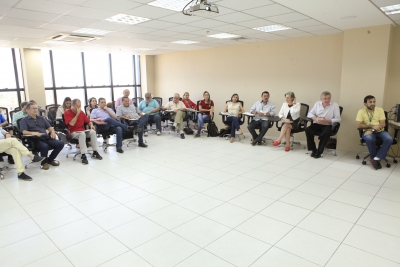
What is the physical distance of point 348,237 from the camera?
2.59 meters

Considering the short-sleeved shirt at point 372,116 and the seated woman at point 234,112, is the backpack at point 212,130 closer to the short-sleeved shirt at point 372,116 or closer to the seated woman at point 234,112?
the seated woman at point 234,112

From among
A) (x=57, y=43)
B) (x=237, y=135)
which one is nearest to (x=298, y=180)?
(x=237, y=135)

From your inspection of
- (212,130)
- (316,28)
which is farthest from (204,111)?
(316,28)

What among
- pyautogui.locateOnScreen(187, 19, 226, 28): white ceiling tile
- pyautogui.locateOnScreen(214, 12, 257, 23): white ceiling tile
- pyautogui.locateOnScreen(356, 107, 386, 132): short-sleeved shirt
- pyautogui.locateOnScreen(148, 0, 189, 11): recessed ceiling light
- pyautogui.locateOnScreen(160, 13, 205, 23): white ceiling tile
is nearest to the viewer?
pyautogui.locateOnScreen(148, 0, 189, 11): recessed ceiling light

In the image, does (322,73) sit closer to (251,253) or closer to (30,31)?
(251,253)

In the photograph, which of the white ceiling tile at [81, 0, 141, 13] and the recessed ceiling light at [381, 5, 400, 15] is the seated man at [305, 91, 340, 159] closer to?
the recessed ceiling light at [381, 5, 400, 15]

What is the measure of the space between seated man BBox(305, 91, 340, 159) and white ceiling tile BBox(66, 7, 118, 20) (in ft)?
13.7

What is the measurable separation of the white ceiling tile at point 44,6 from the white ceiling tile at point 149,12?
87 centimetres

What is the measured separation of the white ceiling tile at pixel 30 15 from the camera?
3953mm

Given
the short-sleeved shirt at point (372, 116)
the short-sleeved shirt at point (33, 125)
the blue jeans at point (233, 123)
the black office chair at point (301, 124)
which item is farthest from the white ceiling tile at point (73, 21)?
the short-sleeved shirt at point (372, 116)

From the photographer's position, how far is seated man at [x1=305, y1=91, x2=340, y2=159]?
5.30 meters

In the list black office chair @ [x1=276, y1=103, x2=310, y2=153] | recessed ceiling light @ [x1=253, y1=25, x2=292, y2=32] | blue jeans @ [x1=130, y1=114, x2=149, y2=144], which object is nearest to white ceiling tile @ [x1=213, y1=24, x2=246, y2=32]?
recessed ceiling light @ [x1=253, y1=25, x2=292, y2=32]

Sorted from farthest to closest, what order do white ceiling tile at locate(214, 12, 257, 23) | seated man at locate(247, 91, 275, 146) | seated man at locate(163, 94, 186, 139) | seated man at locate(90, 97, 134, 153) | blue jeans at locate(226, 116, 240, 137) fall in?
seated man at locate(163, 94, 186, 139) → blue jeans at locate(226, 116, 240, 137) → seated man at locate(247, 91, 275, 146) → seated man at locate(90, 97, 134, 153) → white ceiling tile at locate(214, 12, 257, 23)

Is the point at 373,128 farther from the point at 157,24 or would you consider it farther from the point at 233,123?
the point at 157,24
